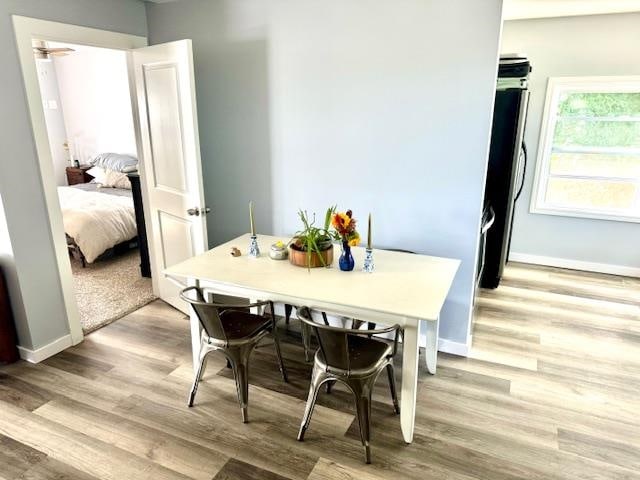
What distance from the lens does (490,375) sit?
2713 millimetres

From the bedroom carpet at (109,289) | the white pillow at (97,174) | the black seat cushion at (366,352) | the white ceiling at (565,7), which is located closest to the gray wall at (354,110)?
the black seat cushion at (366,352)

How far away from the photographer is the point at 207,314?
7.07 feet

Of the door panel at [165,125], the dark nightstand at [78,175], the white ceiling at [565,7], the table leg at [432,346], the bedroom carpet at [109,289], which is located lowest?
the bedroom carpet at [109,289]

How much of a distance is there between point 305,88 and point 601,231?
11.3ft

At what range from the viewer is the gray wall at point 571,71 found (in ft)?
13.0

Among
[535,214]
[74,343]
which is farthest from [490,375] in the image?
[74,343]

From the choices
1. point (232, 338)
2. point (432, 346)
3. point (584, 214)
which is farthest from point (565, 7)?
point (232, 338)

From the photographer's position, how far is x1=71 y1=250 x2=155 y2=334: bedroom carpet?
350cm

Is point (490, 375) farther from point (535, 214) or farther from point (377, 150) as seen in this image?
point (535, 214)

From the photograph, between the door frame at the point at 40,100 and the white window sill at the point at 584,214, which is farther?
the white window sill at the point at 584,214

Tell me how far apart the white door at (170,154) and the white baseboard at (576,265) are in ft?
11.5

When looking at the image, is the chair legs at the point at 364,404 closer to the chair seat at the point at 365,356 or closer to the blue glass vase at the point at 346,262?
the chair seat at the point at 365,356

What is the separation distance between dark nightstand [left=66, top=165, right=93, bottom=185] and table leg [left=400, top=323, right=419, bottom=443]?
6.34m

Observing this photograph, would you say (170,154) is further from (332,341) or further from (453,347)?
(453,347)
